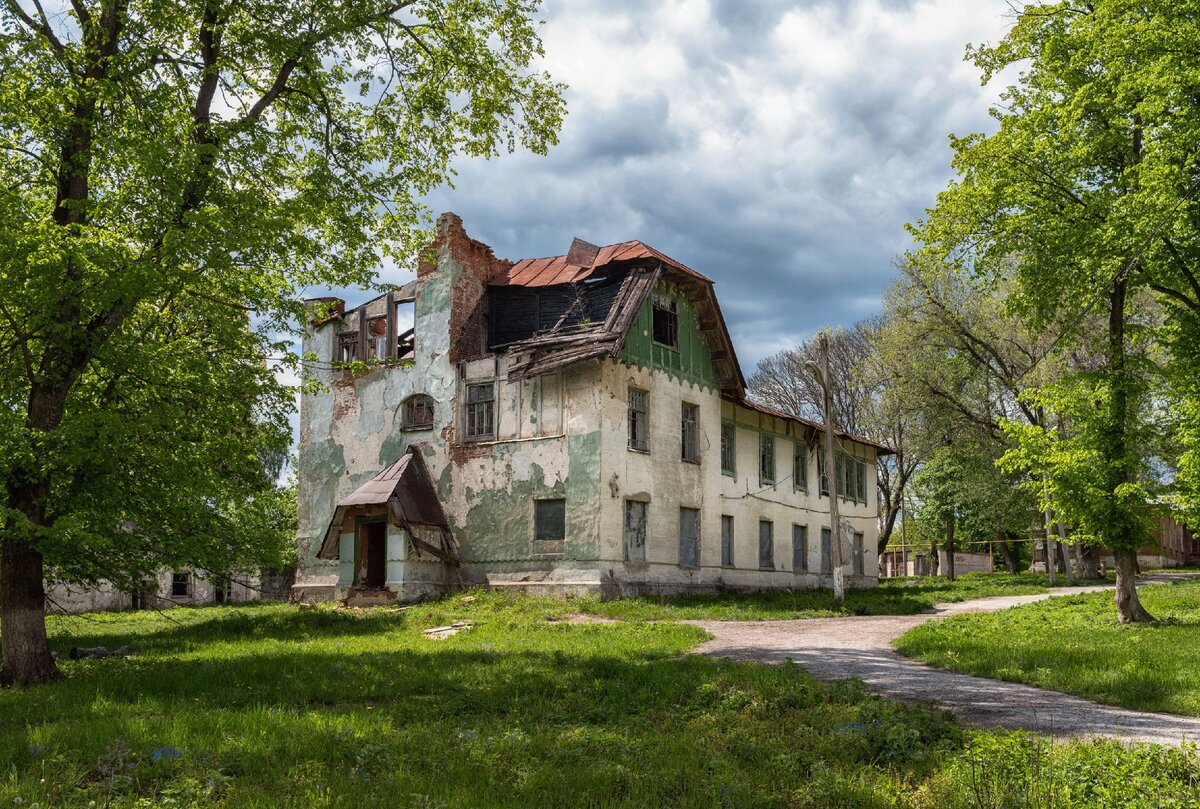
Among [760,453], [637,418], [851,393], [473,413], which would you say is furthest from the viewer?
[851,393]

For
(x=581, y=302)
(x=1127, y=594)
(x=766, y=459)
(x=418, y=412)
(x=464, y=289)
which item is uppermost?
(x=464, y=289)

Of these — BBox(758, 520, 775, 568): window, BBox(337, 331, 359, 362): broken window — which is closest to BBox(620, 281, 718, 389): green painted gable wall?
BBox(758, 520, 775, 568): window

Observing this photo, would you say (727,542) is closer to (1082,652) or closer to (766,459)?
(766,459)

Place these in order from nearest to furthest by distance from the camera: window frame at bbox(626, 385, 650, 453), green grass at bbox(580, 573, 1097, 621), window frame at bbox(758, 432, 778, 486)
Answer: green grass at bbox(580, 573, 1097, 621) → window frame at bbox(626, 385, 650, 453) → window frame at bbox(758, 432, 778, 486)

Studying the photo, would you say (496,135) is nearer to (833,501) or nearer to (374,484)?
(374,484)

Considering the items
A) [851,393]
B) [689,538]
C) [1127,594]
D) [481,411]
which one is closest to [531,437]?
[481,411]

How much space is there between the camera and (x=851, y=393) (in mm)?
47656

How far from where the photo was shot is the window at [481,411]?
88.4 ft

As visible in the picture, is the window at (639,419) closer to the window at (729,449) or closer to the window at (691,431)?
the window at (691,431)

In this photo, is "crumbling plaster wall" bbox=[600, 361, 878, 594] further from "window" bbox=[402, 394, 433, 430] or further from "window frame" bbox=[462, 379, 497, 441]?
"window" bbox=[402, 394, 433, 430]

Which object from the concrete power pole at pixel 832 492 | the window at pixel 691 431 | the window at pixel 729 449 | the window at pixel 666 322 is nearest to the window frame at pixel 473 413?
the window at pixel 666 322

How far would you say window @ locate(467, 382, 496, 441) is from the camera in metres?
26.9

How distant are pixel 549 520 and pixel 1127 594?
13.9m

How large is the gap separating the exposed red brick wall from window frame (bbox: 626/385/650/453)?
461 centimetres
